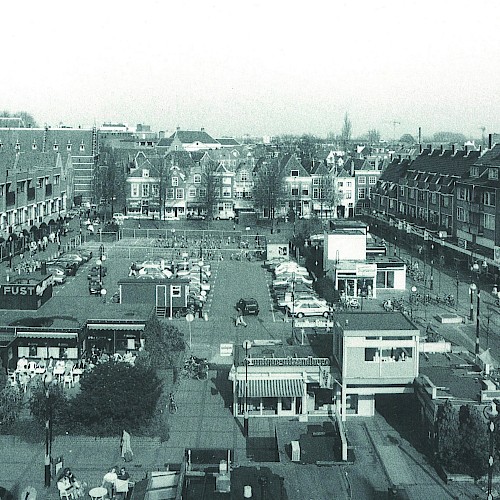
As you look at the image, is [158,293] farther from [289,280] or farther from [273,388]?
[273,388]

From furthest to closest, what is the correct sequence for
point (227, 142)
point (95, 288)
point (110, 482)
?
point (227, 142) < point (95, 288) < point (110, 482)

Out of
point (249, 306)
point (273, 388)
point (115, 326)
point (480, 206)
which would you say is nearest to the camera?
point (273, 388)

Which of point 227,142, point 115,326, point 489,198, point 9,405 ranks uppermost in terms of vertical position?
point 227,142

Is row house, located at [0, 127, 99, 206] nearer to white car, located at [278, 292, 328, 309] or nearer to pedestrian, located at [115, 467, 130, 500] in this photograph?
white car, located at [278, 292, 328, 309]

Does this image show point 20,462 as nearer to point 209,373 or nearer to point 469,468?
point 209,373

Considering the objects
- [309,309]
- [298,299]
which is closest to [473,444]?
[309,309]

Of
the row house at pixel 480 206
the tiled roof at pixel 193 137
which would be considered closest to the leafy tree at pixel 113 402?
the row house at pixel 480 206

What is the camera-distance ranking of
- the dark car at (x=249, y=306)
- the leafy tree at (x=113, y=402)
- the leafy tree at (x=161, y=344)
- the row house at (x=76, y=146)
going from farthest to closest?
1. the row house at (x=76, y=146)
2. the dark car at (x=249, y=306)
3. the leafy tree at (x=161, y=344)
4. the leafy tree at (x=113, y=402)

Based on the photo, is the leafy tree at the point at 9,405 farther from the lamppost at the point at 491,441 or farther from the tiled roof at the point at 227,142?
the tiled roof at the point at 227,142
